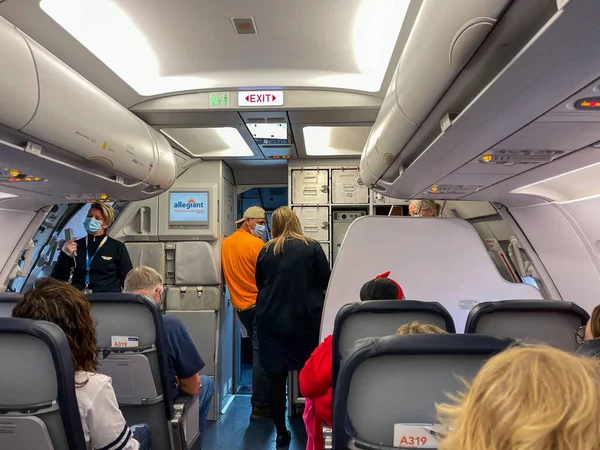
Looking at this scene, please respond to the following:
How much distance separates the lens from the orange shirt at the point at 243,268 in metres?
5.39

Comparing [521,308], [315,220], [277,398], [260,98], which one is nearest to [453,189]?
[521,308]

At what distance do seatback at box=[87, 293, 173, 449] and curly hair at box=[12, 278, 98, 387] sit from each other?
0.51 metres

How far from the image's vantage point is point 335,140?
561 cm

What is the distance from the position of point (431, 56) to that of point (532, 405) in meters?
1.35

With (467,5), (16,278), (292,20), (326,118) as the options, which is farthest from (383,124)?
(16,278)

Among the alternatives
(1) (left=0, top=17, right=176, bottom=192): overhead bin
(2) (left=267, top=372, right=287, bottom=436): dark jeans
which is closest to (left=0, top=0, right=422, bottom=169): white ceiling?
(1) (left=0, top=17, right=176, bottom=192): overhead bin

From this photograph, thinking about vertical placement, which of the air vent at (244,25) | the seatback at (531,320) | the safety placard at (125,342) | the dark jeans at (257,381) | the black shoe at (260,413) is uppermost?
the air vent at (244,25)

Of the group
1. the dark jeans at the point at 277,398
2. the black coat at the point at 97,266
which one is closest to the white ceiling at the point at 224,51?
the black coat at the point at 97,266

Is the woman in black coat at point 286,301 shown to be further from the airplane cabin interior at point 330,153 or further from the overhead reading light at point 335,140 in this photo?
the overhead reading light at point 335,140

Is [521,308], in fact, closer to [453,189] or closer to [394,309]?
[394,309]

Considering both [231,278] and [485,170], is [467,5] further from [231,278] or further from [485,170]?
[231,278]

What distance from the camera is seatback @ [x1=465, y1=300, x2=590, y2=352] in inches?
95.9

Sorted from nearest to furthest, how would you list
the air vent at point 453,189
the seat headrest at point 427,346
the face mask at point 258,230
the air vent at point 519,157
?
1. the seat headrest at point 427,346
2. the air vent at point 519,157
3. the air vent at point 453,189
4. the face mask at point 258,230

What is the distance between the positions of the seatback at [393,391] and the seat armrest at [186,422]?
1.66m
